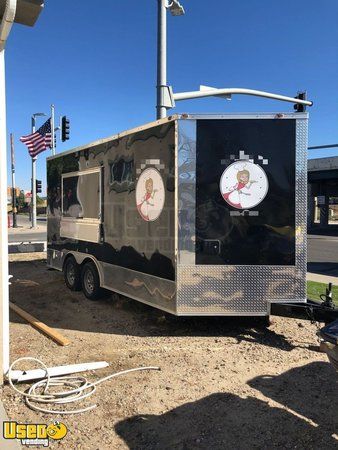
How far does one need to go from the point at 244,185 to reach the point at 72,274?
458cm

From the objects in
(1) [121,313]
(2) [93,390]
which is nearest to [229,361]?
(2) [93,390]

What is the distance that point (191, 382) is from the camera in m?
4.56

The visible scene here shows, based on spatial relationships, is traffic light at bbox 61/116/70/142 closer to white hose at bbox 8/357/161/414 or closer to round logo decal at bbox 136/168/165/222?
round logo decal at bbox 136/168/165/222

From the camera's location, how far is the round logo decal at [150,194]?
6.09 metres

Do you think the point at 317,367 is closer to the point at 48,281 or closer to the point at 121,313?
the point at 121,313

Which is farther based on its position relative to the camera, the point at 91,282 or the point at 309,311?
the point at 91,282

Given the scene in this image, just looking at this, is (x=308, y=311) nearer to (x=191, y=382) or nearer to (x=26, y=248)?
(x=191, y=382)

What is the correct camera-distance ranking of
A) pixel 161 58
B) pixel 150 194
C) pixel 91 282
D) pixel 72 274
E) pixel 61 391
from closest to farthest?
pixel 61 391, pixel 150 194, pixel 91 282, pixel 72 274, pixel 161 58

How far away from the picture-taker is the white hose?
3.99 meters

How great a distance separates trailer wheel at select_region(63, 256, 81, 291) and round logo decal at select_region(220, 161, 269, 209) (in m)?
4.03

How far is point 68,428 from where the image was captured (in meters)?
3.63

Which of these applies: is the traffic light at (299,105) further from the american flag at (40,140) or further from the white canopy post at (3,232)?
the american flag at (40,140)

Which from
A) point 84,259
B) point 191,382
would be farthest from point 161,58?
point 191,382

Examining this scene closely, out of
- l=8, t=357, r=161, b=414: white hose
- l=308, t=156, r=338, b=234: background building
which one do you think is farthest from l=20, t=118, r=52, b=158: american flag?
l=308, t=156, r=338, b=234: background building
